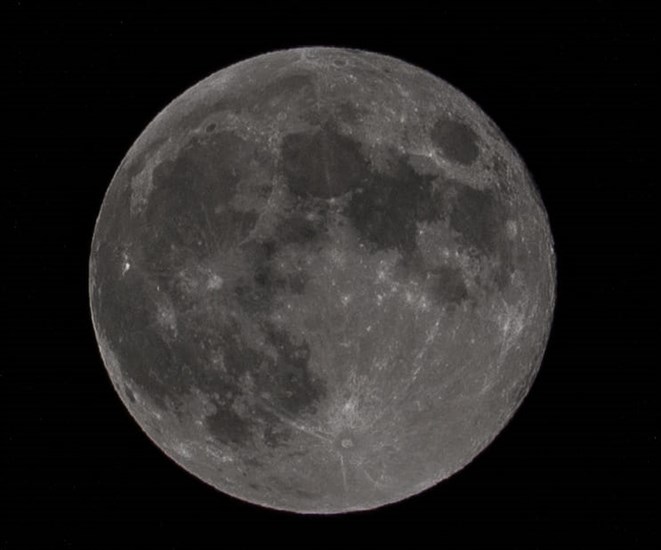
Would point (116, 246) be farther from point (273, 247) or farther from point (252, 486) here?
point (252, 486)

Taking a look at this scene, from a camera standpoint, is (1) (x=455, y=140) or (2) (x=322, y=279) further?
(1) (x=455, y=140)

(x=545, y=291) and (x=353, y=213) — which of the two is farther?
(x=545, y=291)

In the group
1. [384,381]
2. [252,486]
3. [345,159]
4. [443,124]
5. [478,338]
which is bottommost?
[252,486]

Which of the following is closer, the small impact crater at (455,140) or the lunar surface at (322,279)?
the lunar surface at (322,279)

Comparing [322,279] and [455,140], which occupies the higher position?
[455,140]

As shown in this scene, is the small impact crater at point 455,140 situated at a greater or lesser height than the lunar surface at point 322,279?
greater

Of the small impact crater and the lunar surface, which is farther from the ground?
the small impact crater

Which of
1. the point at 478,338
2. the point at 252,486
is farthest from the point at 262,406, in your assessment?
the point at 478,338

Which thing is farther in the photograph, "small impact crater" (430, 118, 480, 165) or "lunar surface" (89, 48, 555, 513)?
"small impact crater" (430, 118, 480, 165)
